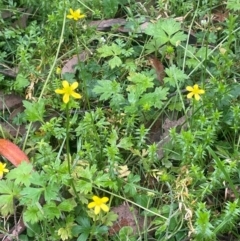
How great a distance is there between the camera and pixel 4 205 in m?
2.19

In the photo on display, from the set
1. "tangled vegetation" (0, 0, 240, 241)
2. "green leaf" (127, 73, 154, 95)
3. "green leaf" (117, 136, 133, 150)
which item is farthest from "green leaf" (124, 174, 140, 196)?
"green leaf" (127, 73, 154, 95)

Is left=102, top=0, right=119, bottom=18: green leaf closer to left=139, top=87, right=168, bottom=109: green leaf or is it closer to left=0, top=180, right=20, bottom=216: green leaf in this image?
left=139, top=87, right=168, bottom=109: green leaf

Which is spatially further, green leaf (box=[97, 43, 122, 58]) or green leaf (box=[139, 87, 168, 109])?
green leaf (box=[97, 43, 122, 58])

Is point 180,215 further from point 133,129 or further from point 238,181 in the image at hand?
point 133,129

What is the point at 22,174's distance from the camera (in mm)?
2172

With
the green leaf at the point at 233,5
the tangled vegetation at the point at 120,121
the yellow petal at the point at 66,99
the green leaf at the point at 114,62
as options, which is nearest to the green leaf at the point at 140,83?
the tangled vegetation at the point at 120,121

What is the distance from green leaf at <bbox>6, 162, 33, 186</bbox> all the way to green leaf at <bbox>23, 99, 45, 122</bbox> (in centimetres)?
26

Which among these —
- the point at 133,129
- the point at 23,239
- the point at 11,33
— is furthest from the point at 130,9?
the point at 23,239

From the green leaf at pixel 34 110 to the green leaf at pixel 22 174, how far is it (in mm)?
263

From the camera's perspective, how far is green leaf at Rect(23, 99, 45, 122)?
2421 mm

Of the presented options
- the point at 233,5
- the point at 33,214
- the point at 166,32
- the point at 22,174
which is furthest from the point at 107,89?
the point at 233,5

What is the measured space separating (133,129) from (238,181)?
462 millimetres

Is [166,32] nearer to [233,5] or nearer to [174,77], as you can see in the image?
[174,77]

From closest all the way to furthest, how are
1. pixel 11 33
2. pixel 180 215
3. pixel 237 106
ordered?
pixel 180 215 → pixel 237 106 → pixel 11 33
